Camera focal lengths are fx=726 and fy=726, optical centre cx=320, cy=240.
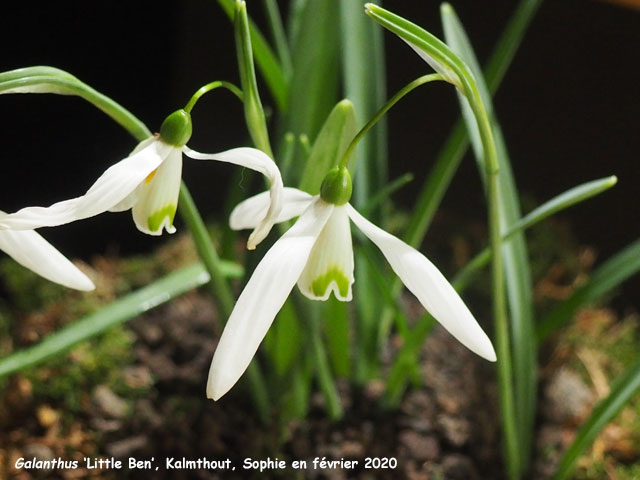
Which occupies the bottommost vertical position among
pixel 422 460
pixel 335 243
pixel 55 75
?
pixel 422 460

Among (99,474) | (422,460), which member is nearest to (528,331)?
(422,460)

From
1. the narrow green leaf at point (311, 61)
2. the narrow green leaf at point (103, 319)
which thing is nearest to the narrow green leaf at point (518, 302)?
the narrow green leaf at point (311, 61)

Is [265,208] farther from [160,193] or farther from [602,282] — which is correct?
[602,282]

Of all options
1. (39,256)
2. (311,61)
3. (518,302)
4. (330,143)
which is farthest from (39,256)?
(518,302)

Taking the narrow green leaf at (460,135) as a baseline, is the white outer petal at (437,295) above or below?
below

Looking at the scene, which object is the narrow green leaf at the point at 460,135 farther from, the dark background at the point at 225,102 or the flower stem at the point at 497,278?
the dark background at the point at 225,102

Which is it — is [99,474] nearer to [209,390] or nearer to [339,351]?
[339,351]
